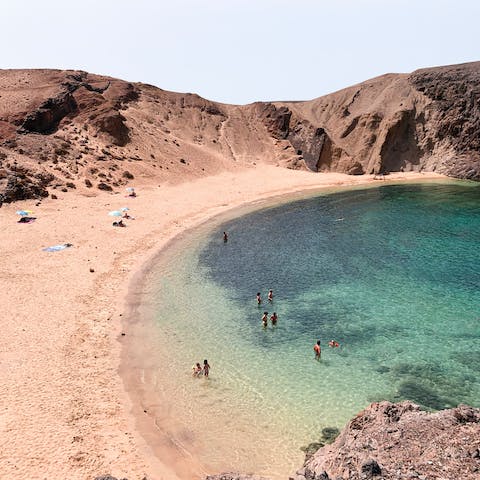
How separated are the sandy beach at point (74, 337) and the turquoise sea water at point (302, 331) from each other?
2371 millimetres

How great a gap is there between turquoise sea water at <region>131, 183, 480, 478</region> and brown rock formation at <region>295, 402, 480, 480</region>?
15.5 ft

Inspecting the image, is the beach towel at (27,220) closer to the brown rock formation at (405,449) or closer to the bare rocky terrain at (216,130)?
the bare rocky terrain at (216,130)

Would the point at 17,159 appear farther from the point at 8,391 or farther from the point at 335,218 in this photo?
the point at 8,391

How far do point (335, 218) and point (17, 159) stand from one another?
44597 millimetres

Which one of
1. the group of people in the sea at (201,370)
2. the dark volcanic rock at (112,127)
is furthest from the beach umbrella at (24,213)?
the group of people in the sea at (201,370)

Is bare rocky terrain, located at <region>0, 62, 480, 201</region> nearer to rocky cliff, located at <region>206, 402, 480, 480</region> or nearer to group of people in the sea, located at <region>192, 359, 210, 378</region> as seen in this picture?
group of people in the sea, located at <region>192, 359, 210, 378</region>

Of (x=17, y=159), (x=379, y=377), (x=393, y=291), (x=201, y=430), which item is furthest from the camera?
(x=17, y=159)

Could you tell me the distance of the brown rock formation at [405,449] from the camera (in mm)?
11234

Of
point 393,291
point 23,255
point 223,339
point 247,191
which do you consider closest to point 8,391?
point 223,339

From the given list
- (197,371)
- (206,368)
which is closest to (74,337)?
(197,371)

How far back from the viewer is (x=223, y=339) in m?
28.2

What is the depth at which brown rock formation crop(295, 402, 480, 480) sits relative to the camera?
442 inches

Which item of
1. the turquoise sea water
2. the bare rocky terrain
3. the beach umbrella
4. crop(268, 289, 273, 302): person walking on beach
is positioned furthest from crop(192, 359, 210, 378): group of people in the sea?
the bare rocky terrain

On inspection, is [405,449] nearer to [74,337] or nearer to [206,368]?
[206,368]
